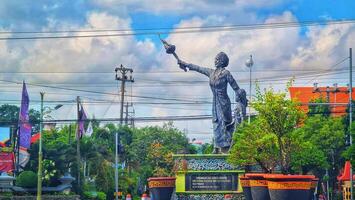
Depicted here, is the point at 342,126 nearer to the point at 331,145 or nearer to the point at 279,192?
the point at 331,145

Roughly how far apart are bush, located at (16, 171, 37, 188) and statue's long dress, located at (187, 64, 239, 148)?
27743 mm

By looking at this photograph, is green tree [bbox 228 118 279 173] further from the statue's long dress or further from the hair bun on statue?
the hair bun on statue

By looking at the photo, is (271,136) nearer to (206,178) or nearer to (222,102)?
(206,178)

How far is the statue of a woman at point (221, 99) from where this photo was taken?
26672mm

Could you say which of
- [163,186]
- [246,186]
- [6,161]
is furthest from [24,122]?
[246,186]

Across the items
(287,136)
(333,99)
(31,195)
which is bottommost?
(31,195)

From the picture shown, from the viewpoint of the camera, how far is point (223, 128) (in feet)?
88.0

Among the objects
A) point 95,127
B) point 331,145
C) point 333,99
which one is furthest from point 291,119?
point 95,127

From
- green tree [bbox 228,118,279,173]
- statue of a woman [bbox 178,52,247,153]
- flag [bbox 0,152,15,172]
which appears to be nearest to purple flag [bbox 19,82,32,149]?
flag [bbox 0,152,15,172]

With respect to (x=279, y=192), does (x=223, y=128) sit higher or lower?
higher

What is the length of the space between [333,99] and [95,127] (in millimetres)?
28331

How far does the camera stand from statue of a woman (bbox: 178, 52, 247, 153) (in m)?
26.7

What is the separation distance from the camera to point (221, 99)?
27.1 m

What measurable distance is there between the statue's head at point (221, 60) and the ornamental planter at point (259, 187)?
6.61 meters
